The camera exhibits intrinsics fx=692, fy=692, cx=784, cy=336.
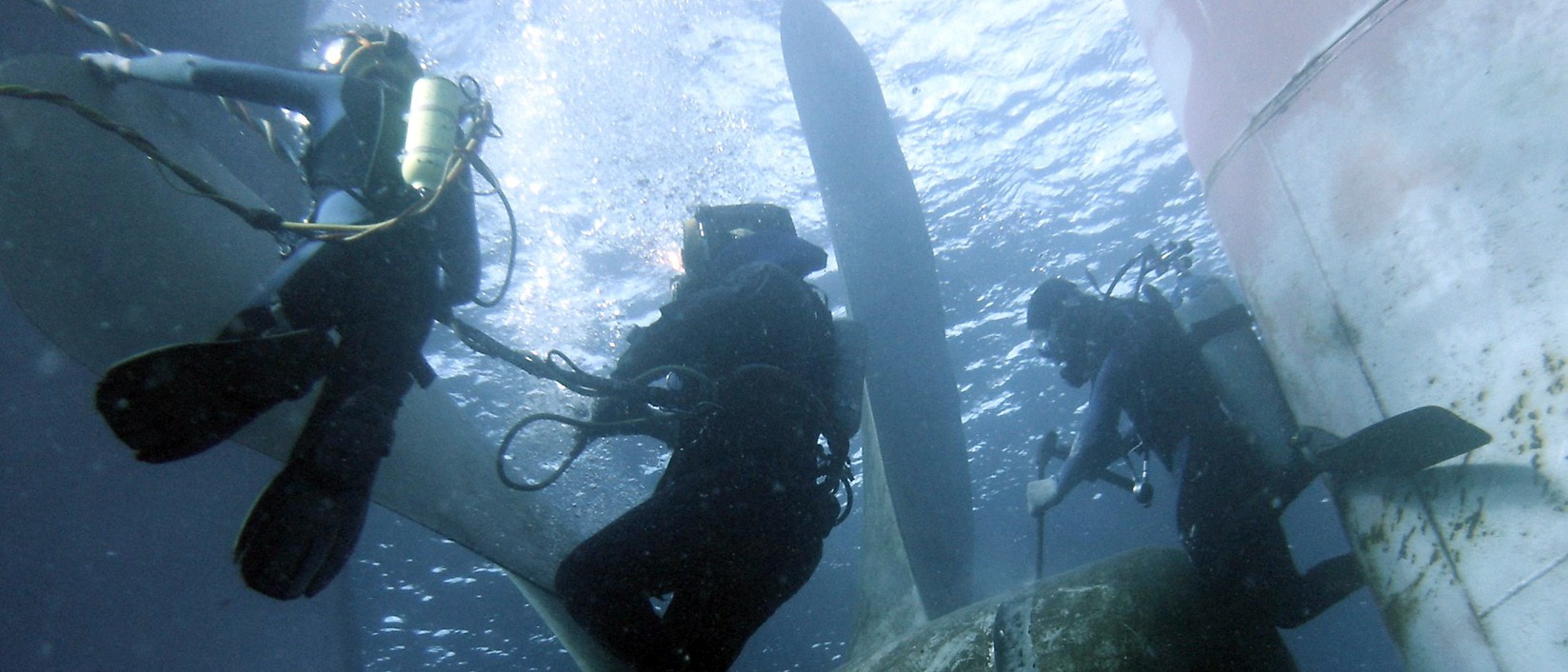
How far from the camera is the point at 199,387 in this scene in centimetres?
258

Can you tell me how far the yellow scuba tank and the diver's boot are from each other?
3.29 ft

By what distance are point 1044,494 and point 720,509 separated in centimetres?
376

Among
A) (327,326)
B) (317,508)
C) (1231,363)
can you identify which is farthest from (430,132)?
(1231,363)

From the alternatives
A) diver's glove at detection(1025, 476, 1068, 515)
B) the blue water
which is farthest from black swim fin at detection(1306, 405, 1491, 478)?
the blue water

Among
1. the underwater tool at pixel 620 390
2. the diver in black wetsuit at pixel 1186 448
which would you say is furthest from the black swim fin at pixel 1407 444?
the underwater tool at pixel 620 390

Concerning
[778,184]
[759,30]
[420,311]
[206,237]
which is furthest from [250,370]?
[778,184]

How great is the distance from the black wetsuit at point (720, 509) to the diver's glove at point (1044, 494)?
275 centimetres

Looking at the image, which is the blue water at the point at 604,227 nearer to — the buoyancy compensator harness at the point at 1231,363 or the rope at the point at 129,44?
the rope at the point at 129,44

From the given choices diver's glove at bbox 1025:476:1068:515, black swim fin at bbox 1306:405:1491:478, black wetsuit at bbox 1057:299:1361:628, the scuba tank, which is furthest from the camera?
diver's glove at bbox 1025:476:1068:515

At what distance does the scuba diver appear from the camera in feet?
8.19

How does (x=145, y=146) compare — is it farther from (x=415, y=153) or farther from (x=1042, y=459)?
(x=1042, y=459)

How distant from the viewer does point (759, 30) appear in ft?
31.4

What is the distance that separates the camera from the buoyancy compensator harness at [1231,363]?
4.51m

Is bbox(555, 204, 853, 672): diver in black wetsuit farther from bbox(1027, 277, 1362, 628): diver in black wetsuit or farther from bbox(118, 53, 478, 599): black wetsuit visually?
bbox(1027, 277, 1362, 628): diver in black wetsuit
